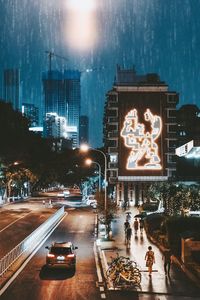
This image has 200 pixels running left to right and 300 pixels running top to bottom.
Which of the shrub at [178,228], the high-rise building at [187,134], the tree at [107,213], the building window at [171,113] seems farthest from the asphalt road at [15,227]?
the high-rise building at [187,134]

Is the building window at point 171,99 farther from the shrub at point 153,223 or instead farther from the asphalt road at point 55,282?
the asphalt road at point 55,282

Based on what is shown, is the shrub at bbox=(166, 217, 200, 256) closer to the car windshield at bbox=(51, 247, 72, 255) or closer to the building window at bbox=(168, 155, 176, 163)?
the car windshield at bbox=(51, 247, 72, 255)

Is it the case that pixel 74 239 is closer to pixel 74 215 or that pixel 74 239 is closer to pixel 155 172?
pixel 74 215

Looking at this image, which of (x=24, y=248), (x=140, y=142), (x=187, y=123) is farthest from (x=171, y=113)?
(x=24, y=248)

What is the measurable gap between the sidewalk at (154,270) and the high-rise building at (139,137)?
149 ft

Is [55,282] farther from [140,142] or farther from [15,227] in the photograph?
[140,142]

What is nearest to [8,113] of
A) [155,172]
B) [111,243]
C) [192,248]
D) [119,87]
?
[119,87]

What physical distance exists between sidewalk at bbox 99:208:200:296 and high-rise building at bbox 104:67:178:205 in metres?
45.4

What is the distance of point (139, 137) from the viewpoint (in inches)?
3450

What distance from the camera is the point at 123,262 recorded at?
889 inches

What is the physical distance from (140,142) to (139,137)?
0.89 meters

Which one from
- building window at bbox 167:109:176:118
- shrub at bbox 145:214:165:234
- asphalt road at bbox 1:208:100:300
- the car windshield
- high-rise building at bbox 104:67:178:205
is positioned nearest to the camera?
asphalt road at bbox 1:208:100:300

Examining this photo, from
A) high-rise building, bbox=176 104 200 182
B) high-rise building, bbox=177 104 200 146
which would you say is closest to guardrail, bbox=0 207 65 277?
high-rise building, bbox=176 104 200 182

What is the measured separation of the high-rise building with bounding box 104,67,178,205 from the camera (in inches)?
3465
